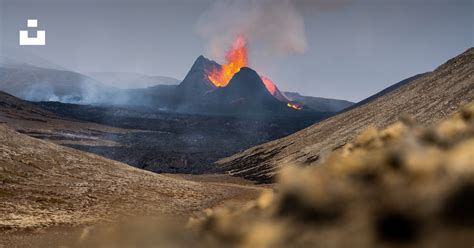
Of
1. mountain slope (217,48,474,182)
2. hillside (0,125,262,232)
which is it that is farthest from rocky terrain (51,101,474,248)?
mountain slope (217,48,474,182)

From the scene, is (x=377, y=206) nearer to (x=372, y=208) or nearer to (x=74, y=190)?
(x=372, y=208)

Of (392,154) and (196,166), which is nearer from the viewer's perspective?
(392,154)

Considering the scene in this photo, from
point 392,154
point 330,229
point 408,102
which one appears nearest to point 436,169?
point 392,154

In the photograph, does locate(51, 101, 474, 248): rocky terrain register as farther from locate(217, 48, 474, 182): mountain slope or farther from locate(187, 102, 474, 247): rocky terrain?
locate(217, 48, 474, 182): mountain slope

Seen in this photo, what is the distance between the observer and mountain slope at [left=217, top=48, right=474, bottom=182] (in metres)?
80.4

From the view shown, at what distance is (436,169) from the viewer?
3.93 m

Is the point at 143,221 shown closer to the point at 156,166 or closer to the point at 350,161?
the point at 350,161

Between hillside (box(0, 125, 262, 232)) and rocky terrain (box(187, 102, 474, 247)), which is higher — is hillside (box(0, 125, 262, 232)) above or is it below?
below

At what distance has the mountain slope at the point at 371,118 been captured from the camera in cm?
8038

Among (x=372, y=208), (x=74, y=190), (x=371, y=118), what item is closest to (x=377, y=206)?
(x=372, y=208)

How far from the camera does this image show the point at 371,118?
101m

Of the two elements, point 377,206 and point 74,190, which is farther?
point 74,190

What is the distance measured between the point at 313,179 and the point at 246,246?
3.20 ft

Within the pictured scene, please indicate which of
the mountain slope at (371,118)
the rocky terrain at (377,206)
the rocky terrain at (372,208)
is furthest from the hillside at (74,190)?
the rocky terrain at (377,206)
